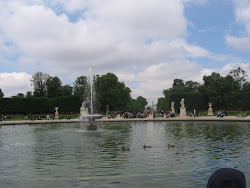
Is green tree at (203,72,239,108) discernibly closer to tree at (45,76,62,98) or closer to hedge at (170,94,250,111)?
hedge at (170,94,250,111)

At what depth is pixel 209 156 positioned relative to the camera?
336 inches

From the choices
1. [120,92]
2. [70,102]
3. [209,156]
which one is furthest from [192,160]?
[120,92]

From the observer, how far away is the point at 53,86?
70250 millimetres

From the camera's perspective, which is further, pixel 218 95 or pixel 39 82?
pixel 39 82

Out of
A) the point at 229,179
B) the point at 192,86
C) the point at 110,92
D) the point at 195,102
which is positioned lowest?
the point at 229,179

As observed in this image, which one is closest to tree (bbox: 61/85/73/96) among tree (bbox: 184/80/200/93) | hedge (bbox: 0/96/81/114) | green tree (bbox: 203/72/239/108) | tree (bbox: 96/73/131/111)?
tree (bbox: 96/73/131/111)

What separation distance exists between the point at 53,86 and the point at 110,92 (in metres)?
22.6

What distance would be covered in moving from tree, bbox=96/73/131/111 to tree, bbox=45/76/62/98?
18.6m

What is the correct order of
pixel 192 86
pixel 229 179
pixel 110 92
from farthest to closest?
pixel 192 86 → pixel 110 92 → pixel 229 179

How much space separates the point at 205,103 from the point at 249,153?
44.1m

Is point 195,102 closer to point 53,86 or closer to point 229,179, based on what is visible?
point 53,86

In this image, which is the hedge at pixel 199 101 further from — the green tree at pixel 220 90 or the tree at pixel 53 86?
the tree at pixel 53 86

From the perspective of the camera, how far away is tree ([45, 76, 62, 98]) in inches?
2751

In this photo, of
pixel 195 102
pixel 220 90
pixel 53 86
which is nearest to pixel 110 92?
pixel 195 102
